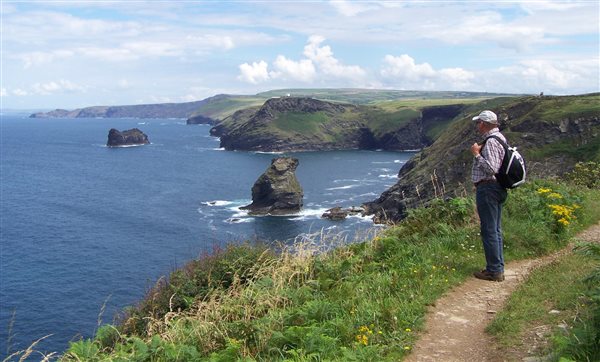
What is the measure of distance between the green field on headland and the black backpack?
6.65 ft

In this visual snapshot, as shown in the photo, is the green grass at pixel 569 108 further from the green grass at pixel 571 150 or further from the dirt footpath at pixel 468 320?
the dirt footpath at pixel 468 320

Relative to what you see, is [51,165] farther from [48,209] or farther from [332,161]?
[332,161]

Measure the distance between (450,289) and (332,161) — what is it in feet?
524

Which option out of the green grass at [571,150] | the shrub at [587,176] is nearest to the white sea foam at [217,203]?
the green grass at [571,150]

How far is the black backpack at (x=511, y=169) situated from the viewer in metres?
9.56

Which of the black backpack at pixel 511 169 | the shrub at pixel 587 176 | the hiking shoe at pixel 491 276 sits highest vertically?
the black backpack at pixel 511 169

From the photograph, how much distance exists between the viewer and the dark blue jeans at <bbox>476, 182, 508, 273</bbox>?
9875 millimetres

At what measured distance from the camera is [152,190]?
113 metres

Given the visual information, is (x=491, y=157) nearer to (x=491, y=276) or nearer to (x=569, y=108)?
(x=491, y=276)

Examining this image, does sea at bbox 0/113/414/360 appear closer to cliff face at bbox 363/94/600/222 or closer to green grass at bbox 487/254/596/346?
green grass at bbox 487/254/596/346

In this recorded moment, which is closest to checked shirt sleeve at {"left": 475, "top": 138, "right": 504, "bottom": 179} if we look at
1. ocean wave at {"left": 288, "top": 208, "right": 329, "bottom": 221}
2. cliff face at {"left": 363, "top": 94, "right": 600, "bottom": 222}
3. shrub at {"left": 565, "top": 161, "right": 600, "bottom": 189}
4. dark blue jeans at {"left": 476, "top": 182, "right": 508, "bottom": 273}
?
dark blue jeans at {"left": 476, "top": 182, "right": 508, "bottom": 273}

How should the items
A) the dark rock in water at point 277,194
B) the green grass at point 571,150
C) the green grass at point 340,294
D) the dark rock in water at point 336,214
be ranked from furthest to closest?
the dark rock in water at point 277,194 → the dark rock in water at point 336,214 → the green grass at point 571,150 → the green grass at point 340,294

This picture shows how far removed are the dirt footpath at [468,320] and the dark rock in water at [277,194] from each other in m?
81.3

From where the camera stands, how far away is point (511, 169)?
9.58 m
